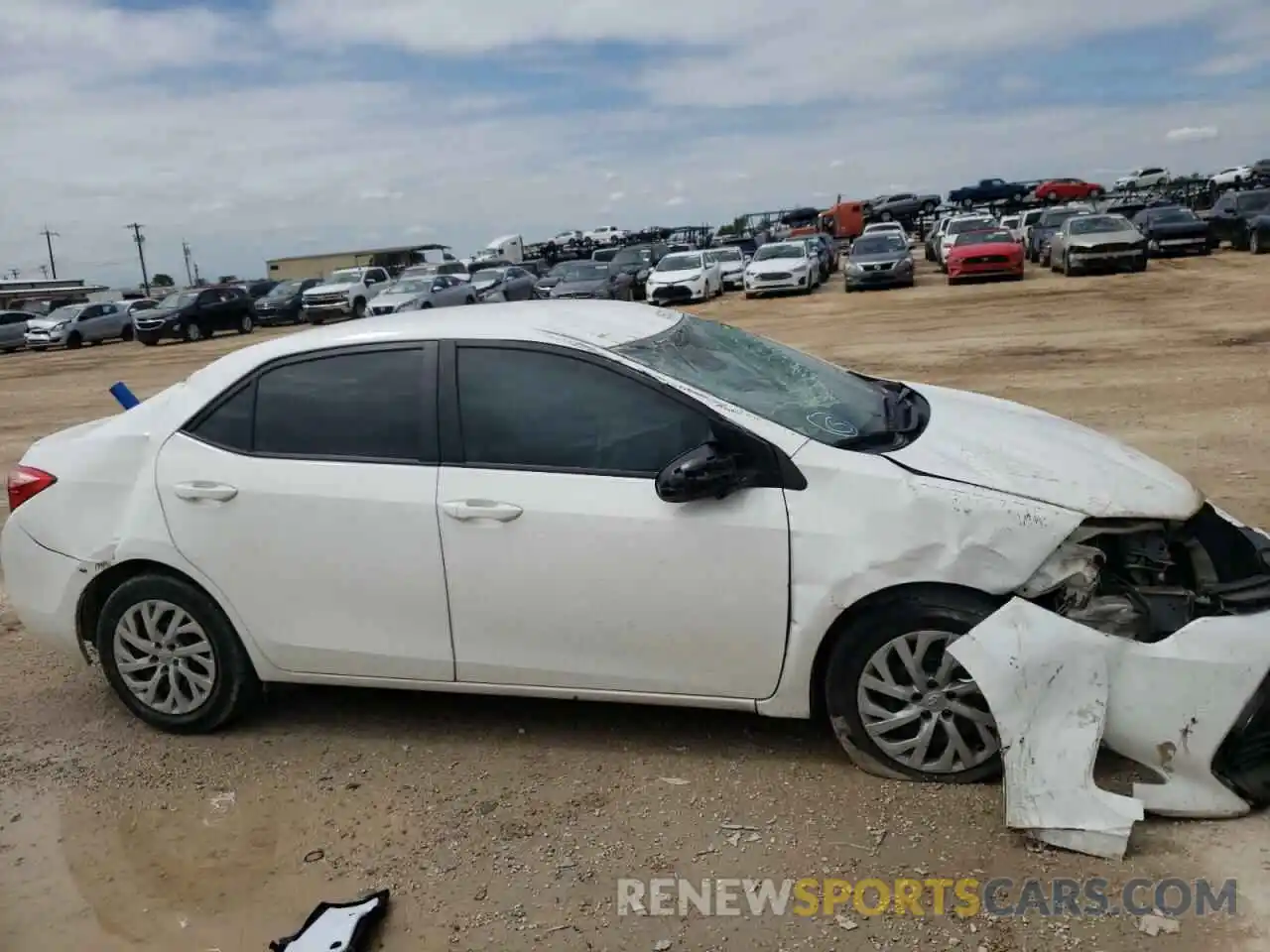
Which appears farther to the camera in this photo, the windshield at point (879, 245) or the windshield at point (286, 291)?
the windshield at point (286, 291)

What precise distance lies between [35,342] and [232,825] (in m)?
36.4

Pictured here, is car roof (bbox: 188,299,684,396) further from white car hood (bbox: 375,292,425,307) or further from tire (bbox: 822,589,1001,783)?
white car hood (bbox: 375,292,425,307)

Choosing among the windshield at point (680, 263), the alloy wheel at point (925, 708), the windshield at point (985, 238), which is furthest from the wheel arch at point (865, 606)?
the windshield at point (680, 263)

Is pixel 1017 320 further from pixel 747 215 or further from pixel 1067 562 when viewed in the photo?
pixel 747 215

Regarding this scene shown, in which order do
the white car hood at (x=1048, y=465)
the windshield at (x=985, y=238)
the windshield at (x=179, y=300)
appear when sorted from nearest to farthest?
the white car hood at (x=1048, y=465) < the windshield at (x=985, y=238) < the windshield at (x=179, y=300)

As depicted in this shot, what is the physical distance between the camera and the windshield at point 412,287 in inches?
1211

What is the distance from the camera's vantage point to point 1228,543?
379 centimetres

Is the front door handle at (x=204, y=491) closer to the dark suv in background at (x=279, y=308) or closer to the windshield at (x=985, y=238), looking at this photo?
the windshield at (x=985, y=238)

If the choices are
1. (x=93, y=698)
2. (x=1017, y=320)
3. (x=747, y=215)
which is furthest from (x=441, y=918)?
(x=747, y=215)

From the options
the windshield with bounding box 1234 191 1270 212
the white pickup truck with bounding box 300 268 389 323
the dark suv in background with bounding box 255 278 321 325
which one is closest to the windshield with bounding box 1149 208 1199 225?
the windshield with bounding box 1234 191 1270 212

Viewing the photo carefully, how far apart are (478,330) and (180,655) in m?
1.77

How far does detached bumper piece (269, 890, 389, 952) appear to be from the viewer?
2.99 metres

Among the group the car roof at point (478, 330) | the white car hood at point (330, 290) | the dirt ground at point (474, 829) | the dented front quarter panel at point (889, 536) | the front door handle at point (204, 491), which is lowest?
the dirt ground at point (474, 829)

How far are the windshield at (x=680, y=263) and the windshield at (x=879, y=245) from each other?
175 inches
